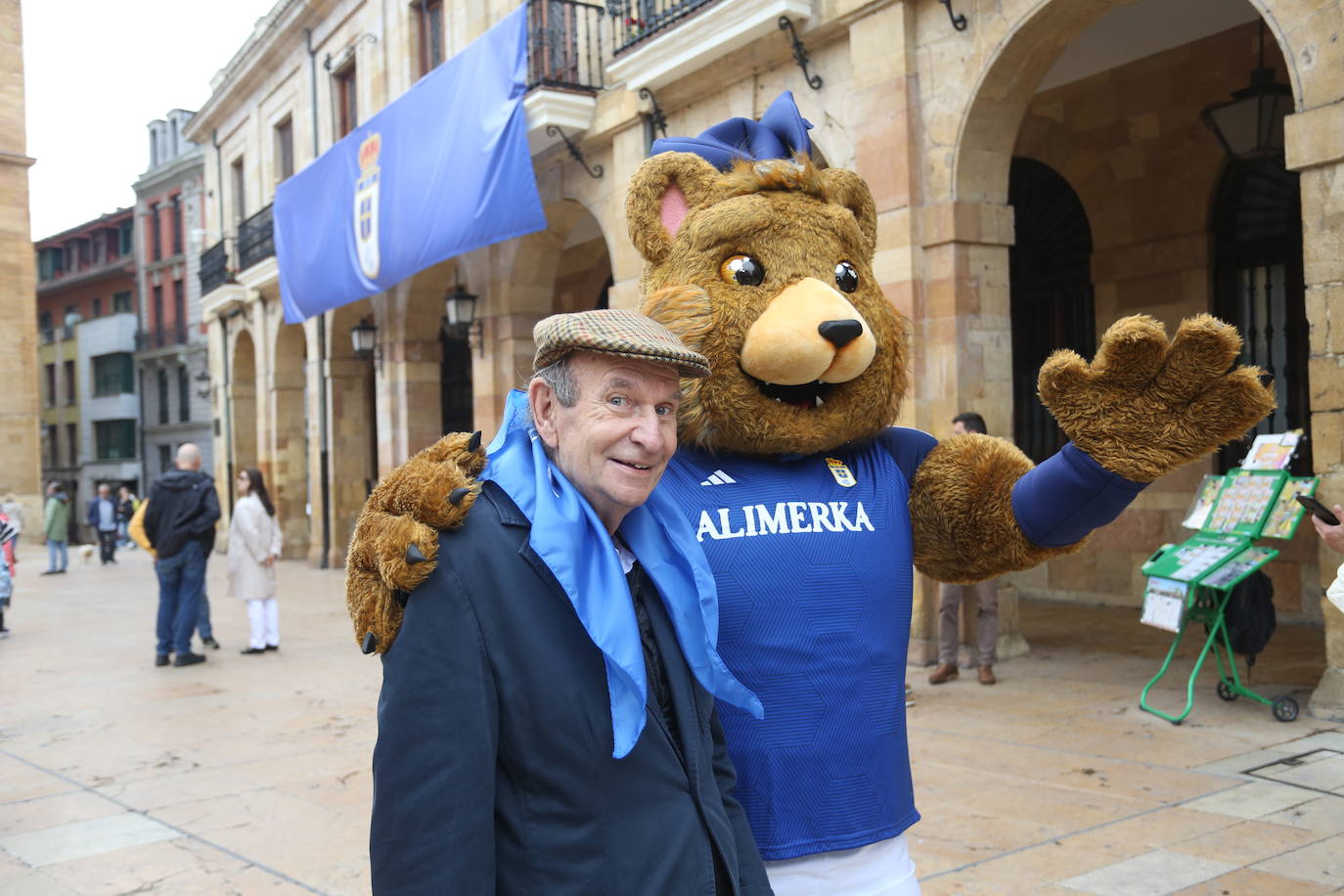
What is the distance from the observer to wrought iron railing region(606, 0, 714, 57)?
32.3 feet

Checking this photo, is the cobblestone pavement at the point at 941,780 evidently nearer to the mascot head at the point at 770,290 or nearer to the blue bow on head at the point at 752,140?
the mascot head at the point at 770,290

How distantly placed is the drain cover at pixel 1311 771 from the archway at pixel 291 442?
58.8 ft

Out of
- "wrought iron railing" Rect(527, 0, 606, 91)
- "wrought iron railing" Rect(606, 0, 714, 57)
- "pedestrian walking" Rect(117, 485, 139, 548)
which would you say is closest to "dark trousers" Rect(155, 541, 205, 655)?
"wrought iron railing" Rect(527, 0, 606, 91)

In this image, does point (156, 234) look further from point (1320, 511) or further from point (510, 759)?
point (510, 759)

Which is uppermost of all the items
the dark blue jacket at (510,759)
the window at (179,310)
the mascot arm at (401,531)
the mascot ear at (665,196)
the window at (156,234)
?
the window at (156,234)

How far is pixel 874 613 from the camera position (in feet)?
7.69

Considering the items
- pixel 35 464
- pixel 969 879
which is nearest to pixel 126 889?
pixel 969 879

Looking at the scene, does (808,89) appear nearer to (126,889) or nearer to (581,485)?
(126,889)

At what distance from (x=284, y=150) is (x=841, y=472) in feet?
66.7

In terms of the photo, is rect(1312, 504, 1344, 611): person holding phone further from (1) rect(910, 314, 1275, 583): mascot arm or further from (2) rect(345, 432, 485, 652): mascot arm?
(2) rect(345, 432, 485, 652): mascot arm

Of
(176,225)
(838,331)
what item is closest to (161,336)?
(176,225)

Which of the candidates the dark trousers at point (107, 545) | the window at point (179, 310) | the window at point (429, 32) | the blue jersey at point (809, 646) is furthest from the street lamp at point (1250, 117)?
the window at point (179, 310)

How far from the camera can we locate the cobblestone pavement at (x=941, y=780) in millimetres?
4266

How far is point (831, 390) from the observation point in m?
2.52
